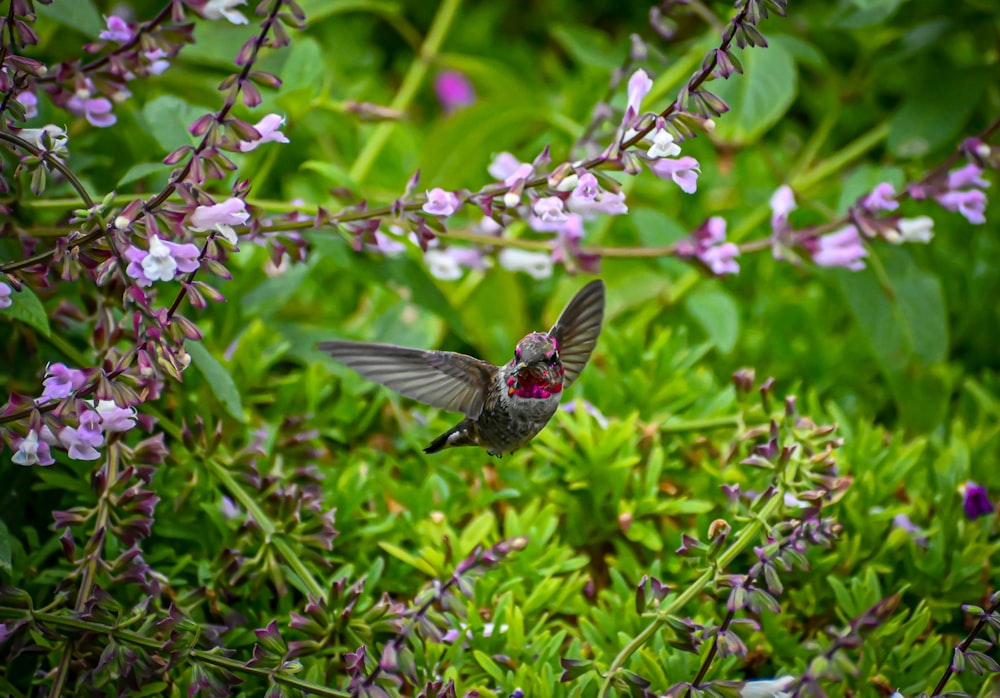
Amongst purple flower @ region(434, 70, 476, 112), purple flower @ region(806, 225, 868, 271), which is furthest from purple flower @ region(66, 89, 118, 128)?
purple flower @ region(434, 70, 476, 112)

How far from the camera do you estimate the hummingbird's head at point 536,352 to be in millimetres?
1033

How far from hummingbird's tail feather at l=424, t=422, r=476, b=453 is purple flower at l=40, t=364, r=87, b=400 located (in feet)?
1.44

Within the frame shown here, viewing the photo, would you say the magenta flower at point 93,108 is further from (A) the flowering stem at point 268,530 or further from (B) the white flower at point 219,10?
(A) the flowering stem at point 268,530

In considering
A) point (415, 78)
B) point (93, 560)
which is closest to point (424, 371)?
point (93, 560)

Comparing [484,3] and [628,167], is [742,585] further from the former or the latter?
[484,3]

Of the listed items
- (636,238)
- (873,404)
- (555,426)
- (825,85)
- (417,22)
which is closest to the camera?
(555,426)

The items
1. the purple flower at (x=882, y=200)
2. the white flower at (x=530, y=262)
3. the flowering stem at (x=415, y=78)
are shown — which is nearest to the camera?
the purple flower at (x=882, y=200)

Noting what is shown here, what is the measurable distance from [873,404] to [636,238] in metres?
0.65

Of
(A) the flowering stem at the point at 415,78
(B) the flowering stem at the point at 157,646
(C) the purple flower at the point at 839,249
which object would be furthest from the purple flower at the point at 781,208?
(B) the flowering stem at the point at 157,646

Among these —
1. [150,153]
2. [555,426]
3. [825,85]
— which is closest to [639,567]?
[555,426]

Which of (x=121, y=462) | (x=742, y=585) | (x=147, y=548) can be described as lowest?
(x=147, y=548)

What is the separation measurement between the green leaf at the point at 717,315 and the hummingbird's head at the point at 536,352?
79 cm

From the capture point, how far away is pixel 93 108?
1.33 meters

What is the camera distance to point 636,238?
7.39ft
